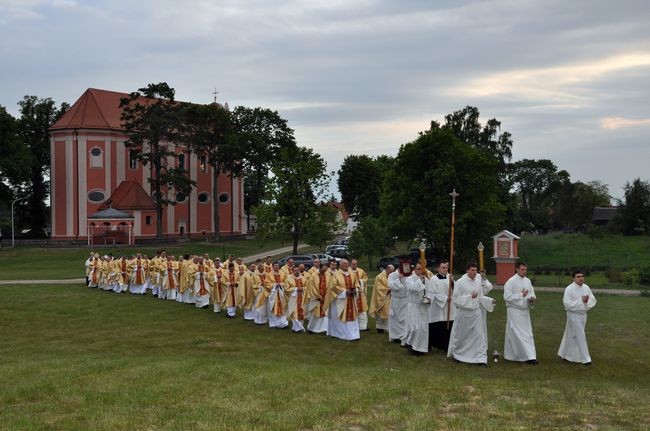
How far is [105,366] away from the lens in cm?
1233

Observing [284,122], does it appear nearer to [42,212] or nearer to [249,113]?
[249,113]

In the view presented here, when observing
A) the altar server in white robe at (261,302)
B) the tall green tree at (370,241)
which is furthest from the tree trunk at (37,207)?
the altar server in white robe at (261,302)

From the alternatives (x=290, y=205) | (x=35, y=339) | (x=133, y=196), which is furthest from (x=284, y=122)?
(x=35, y=339)

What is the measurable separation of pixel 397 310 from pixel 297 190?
110ft

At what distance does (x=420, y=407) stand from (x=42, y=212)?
7066 centimetres

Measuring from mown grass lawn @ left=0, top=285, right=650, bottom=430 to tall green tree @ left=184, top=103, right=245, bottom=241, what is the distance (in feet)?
149

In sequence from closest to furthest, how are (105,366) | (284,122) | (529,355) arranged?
(105,366)
(529,355)
(284,122)

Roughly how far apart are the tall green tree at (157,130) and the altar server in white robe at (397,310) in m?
46.7

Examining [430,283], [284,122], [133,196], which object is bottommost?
[430,283]

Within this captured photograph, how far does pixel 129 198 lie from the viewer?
64312 mm

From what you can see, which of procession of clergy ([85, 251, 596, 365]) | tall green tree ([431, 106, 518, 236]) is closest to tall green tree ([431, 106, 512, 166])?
tall green tree ([431, 106, 518, 236])

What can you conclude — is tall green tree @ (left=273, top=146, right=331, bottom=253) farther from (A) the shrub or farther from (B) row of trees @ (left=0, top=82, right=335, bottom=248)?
(A) the shrub

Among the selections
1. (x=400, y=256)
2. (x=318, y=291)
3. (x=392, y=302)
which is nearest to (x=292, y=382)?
(x=392, y=302)

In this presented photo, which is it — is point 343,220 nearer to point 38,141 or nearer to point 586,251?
point 586,251
